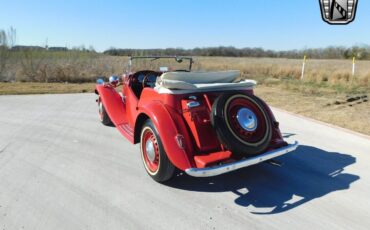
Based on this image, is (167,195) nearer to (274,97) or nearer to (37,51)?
(274,97)

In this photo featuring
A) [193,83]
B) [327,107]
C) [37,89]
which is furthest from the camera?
[37,89]

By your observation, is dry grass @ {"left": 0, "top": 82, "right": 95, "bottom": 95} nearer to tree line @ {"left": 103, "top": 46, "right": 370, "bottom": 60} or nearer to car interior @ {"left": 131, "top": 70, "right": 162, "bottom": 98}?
car interior @ {"left": 131, "top": 70, "right": 162, "bottom": 98}

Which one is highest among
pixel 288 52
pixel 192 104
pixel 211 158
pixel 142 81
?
pixel 288 52

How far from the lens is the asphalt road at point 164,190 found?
3.13m

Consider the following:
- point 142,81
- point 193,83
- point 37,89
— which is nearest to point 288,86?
point 142,81

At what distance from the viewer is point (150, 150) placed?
4.05 meters

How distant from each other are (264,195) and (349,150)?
232cm

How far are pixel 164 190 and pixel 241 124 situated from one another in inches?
44.2

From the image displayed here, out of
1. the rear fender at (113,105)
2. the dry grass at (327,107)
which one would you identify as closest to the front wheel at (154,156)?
the rear fender at (113,105)

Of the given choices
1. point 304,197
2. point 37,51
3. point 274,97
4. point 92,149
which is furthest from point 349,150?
point 37,51

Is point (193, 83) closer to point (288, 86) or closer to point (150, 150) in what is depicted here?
point (150, 150)

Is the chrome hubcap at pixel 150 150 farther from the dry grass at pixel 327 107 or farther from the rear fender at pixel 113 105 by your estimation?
the dry grass at pixel 327 107

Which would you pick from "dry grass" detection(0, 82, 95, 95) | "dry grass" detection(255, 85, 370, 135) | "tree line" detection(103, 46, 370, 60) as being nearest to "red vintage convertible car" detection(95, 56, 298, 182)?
"dry grass" detection(255, 85, 370, 135)

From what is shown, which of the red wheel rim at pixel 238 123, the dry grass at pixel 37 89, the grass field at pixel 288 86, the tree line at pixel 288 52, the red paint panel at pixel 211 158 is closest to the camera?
the red paint panel at pixel 211 158
